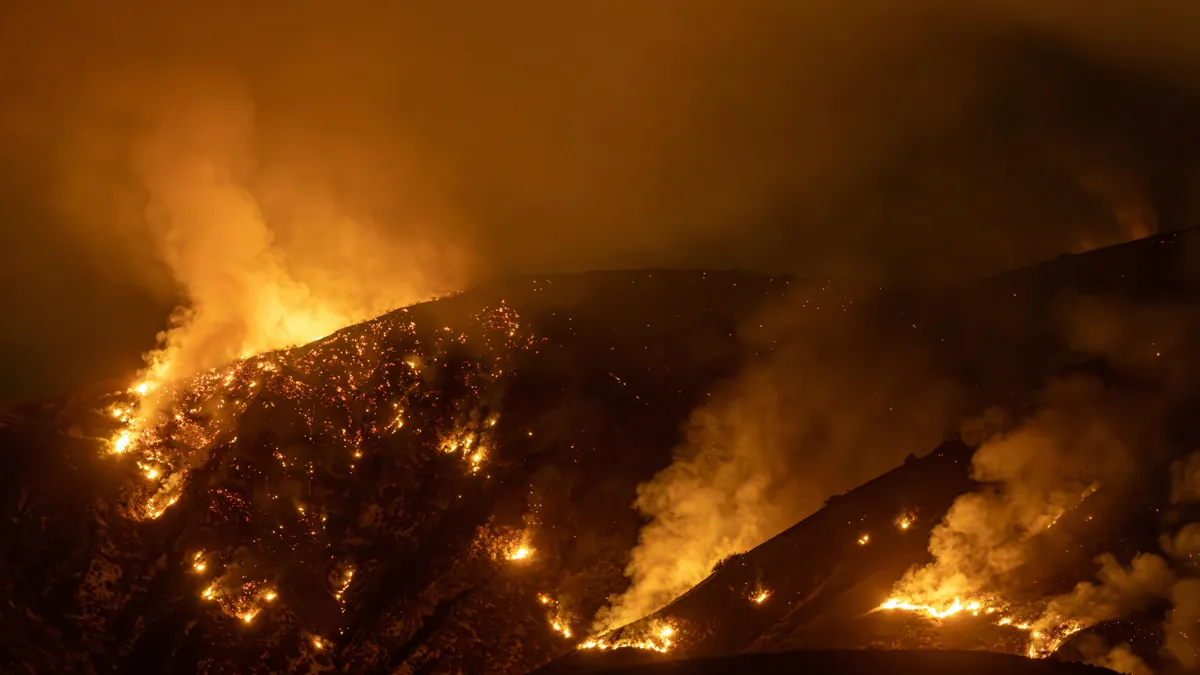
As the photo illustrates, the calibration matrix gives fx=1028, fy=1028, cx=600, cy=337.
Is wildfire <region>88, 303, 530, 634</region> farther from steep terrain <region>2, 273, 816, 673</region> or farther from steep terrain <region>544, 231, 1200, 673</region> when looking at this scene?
steep terrain <region>544, 231, 1200, 673</region>

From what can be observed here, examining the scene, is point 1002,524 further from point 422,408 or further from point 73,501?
point 73,501

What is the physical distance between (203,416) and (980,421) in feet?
91.9

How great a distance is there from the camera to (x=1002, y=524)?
26.9m

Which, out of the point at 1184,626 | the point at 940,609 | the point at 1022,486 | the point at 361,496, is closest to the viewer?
the point at 1184,626

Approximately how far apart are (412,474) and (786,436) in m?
14.1

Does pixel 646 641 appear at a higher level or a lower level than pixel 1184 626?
higher

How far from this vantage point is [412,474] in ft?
126

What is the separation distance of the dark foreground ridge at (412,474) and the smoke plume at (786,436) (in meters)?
0.65

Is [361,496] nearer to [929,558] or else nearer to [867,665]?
[929,558]

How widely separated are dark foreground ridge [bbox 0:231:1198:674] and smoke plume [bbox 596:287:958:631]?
648 millimetres

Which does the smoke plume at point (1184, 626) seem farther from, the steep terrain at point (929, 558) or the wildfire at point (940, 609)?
the wildfire at point (940, 609)

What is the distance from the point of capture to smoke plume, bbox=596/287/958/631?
34469mm

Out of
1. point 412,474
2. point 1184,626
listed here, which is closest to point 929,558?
point 1184,626

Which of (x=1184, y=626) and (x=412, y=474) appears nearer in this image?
(x=1184, y=626)
